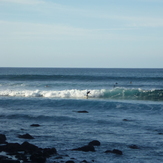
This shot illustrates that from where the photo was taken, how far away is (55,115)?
1004 inches

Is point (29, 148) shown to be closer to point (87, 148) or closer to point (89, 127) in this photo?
point (87, 148)

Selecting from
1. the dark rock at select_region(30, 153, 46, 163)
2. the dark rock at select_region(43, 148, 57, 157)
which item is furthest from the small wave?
the dark rock at select_region(30, 153, 46, 163)

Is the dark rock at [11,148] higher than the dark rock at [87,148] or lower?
higher

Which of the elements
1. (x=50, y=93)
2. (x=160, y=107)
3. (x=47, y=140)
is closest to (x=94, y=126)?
(x=47, y=140)

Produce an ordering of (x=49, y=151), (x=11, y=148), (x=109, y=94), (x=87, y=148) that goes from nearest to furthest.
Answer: (x=49, y=151) → (x=11, y=148) → (x=87, y=148) → (x=109, y=94)

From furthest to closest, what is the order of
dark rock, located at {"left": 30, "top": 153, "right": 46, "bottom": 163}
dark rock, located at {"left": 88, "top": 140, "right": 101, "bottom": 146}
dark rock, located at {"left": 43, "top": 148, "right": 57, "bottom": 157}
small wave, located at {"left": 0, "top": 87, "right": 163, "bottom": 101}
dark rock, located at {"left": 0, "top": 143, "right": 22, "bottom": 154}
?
1. small wave, located at {"left": 0, "top": 87, "right": 163, "bottom": 101}
2. dark rock, located at {"left": 88, "top": 140, "right": 101, "bottom": 146}
3. dark rock, located at {"left": 0, "top": 143, "right": 22, "bottom": 154}
4. dark rock, located at {"left": 43, "top": 148, "right": 57, "bottom": 157}
5. dark rock, located at {"left": 30, "top": 153, "right": 46, "bottom": 163}

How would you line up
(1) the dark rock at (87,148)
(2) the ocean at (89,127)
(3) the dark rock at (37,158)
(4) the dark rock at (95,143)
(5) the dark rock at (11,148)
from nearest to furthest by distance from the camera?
(3) the dark rock at (37,158) → (5) the dark rock at (11,148) → (2) the ocean at (89,127) → (1) the dark rock at (87,148) → (4) the dark rock at (95,143)

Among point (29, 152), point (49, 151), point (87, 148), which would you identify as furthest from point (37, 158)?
point (87, 148)

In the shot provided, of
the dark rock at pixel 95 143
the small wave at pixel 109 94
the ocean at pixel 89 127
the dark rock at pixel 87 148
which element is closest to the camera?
the ocean at pixel 89 127

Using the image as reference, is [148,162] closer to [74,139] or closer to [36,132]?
[74,139]

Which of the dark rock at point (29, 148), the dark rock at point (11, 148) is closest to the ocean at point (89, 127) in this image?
the dark rock at point (29, 148)

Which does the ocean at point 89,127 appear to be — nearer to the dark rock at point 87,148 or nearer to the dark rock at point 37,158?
the dark rock at point 87,148

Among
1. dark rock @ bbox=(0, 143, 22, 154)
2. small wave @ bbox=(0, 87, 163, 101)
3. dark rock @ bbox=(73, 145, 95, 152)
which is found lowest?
dark rock @ bbox=(73, 145, 95, 152)

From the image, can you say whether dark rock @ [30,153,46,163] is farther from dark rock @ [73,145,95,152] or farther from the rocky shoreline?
dark rock @ [73,145,95,152]
